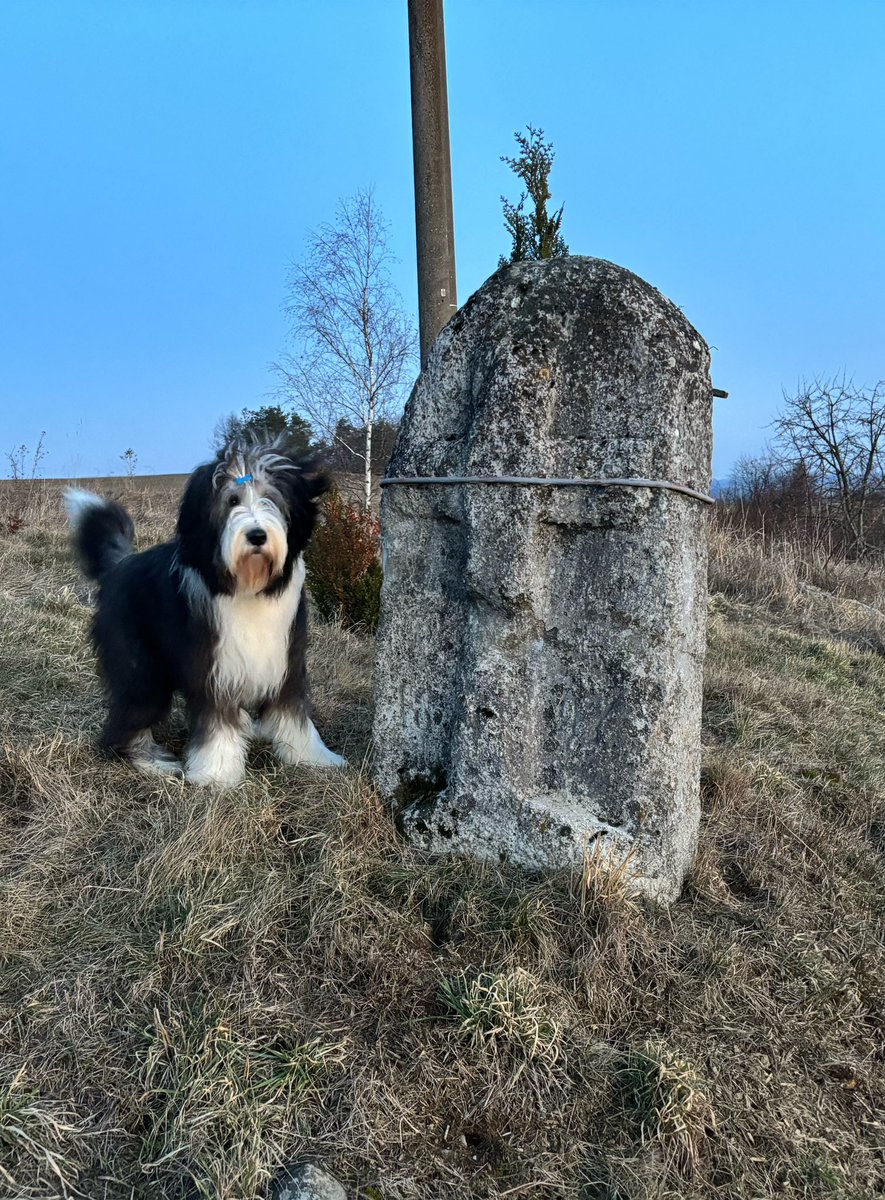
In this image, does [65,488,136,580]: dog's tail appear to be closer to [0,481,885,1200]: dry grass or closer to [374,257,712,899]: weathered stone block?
[0,481,885,1200]: dry grass

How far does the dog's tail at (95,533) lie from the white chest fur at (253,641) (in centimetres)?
118

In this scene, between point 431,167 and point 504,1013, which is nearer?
point 504,1013

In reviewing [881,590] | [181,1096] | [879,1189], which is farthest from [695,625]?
[881,590]

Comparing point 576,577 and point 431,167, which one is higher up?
point 431,167

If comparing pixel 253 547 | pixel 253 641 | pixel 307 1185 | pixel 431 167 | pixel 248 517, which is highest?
pixel 431 167

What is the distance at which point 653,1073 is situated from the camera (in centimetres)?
208

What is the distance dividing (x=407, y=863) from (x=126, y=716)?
1.47 m

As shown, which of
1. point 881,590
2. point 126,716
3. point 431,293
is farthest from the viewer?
point 881,590

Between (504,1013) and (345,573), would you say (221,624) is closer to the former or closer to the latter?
(504,1013)

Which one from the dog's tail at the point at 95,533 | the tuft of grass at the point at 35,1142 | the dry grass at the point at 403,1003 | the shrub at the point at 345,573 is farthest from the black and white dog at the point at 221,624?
the shrub at the point at 345,573

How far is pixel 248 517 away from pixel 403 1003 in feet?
5.45

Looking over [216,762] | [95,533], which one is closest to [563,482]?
[216,762]

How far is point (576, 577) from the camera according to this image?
9.25 feet

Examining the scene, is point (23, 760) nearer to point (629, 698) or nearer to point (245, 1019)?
point (245, 1019)
